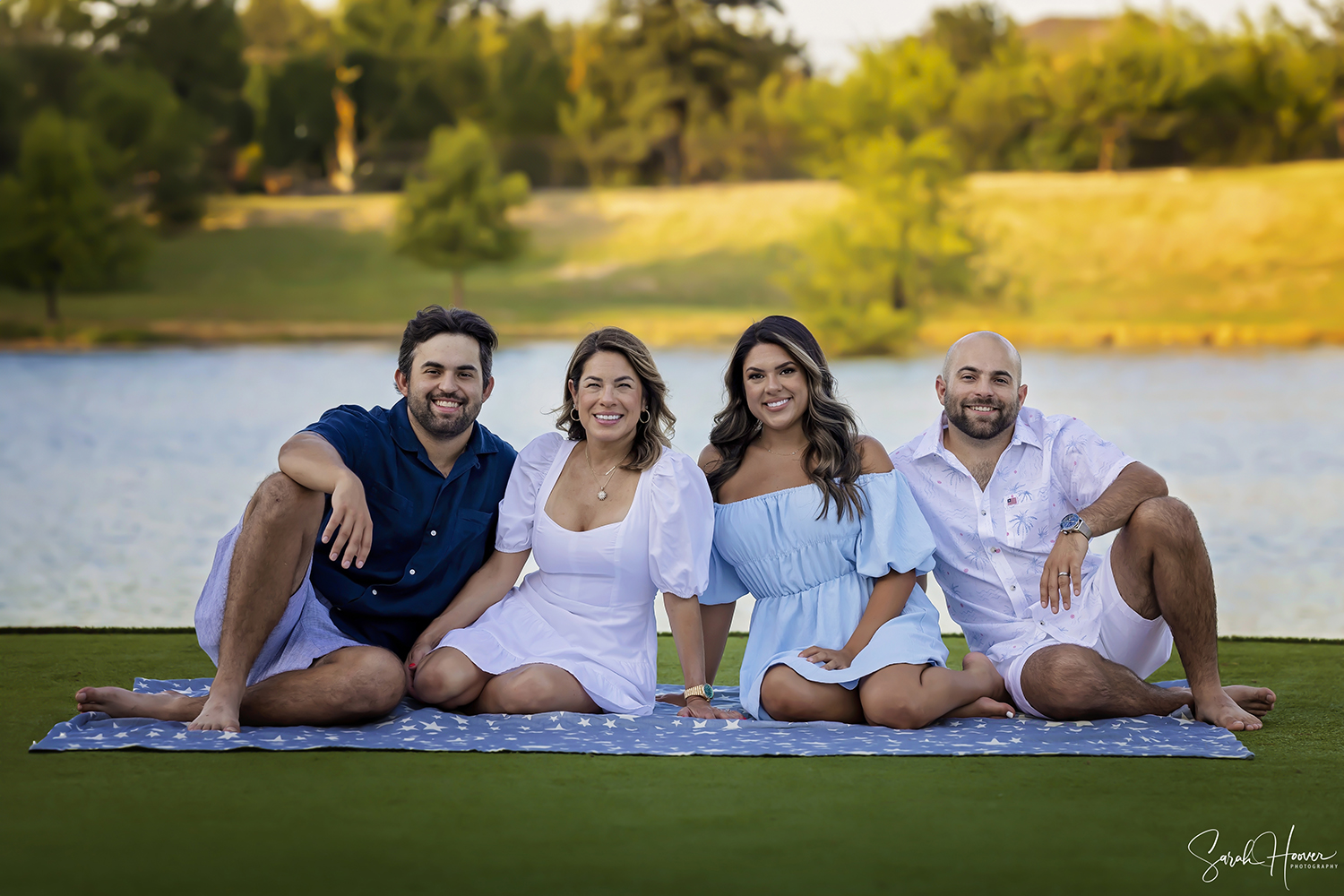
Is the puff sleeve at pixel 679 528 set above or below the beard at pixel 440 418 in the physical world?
below

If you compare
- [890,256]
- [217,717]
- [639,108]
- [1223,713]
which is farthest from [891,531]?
[639,108]

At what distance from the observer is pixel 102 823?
8.76 ft

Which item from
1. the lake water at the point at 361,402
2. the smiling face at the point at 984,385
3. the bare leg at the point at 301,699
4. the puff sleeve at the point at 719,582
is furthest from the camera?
the lake water at the point at 361,402

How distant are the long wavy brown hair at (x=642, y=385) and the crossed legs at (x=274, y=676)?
82cm

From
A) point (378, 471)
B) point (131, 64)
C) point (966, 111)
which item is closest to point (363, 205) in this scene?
point (131, 64)

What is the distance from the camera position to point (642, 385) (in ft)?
12.6

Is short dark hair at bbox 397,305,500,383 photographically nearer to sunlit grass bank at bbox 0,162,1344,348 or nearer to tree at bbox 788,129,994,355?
sunlit grass bank at bbox 0,162,1344,348

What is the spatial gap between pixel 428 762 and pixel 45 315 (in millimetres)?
26111

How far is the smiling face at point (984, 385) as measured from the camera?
12.5ft

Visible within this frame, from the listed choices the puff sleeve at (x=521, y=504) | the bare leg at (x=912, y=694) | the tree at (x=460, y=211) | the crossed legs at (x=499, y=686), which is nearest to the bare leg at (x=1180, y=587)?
the bare leg at (x=912, y=694)

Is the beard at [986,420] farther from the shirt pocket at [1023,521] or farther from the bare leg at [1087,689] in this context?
the bare leg at [1087,689]

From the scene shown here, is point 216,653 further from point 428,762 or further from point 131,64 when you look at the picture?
point 131,64

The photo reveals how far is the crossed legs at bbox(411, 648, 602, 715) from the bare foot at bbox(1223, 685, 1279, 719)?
1.85 meters

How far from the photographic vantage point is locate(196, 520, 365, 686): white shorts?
11.5 feet
